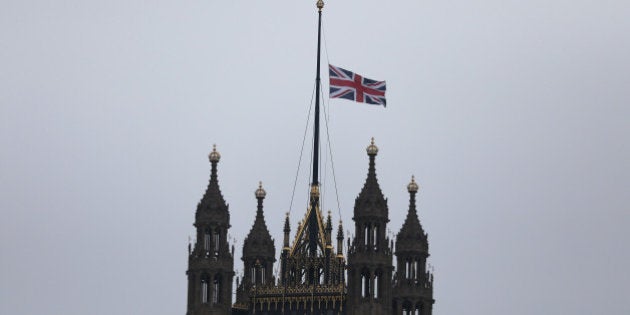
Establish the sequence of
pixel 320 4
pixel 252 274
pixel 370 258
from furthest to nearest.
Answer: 1. pixel 320 4
2. pixel 252 274
3. pixel 370 258

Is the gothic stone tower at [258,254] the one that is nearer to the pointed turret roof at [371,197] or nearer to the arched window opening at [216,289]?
the arched window opening at [216,289]

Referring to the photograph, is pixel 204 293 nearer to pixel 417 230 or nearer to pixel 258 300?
pixel 258 300

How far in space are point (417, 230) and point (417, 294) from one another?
18.5 feet

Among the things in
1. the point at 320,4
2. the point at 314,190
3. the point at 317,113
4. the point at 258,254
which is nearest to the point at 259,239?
the point at 258,254

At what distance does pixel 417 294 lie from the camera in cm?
18150

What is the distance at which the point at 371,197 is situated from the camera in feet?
589

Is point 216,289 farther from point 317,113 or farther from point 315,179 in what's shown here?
point 317,113

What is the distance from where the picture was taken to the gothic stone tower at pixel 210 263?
583 feet

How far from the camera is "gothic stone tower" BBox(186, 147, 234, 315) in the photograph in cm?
17775

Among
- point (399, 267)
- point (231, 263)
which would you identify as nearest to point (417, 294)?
point (399, 267)

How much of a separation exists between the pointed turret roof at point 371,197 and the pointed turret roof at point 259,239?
10.7 metres

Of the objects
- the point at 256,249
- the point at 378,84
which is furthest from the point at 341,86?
the point at 256,249

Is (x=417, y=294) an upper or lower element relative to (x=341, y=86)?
lower

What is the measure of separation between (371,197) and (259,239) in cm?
1212
